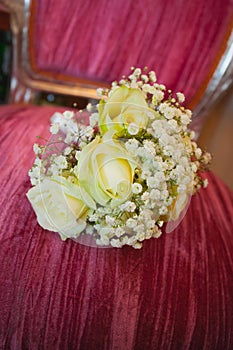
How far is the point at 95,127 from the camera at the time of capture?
57 centimetres

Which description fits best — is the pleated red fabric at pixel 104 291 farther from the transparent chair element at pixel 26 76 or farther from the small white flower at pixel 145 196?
the transparent chair element at pixel 26 76

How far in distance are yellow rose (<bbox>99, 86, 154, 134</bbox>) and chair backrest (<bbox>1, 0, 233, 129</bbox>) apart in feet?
1.30

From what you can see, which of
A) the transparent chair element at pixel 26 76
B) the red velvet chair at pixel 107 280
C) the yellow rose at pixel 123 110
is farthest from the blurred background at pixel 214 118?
the yellow rose at pixel 123 110

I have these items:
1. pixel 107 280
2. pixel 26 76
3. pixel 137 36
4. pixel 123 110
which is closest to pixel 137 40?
pixel 137 36

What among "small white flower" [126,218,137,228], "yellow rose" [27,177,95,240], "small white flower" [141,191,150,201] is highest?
"small white flower" [141,191,150,201]

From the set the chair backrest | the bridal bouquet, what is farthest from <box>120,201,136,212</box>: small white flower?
the chair backrest

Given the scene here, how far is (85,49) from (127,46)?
0.08 metres

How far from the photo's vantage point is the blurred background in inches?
43.4

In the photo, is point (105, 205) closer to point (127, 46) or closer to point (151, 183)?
point (151, 183)

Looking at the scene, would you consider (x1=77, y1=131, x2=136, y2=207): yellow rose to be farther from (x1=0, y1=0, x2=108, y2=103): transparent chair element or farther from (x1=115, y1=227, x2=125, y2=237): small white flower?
(x1=0, y1=0, x2=108, y2=103): transparent chair element

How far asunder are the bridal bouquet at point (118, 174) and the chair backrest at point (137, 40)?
39 cm

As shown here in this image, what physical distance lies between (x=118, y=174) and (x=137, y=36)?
51cm

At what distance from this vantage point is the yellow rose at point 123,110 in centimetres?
54

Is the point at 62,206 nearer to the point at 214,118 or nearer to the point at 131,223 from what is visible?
the point at 131,223
